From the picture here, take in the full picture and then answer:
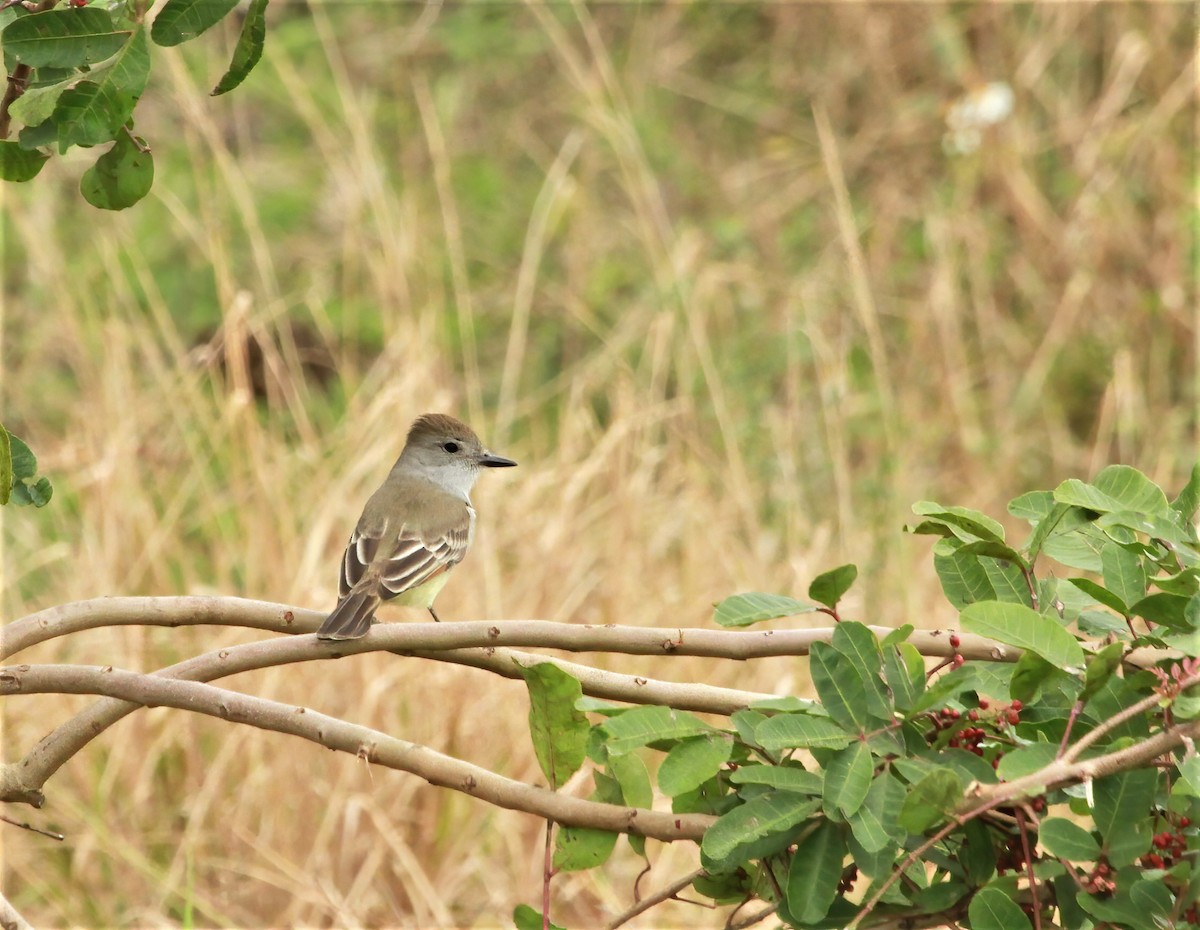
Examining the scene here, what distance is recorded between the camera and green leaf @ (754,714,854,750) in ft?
6.32

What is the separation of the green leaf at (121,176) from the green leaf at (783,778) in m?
1.23

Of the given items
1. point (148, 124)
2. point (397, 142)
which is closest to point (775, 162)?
point (397, 142)

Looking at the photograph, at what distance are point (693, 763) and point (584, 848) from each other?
0.25m

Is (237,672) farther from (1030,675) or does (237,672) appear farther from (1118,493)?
(1118,493)

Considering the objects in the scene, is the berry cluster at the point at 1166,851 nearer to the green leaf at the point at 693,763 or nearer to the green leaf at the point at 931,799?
the green leaf at the point at 931,799

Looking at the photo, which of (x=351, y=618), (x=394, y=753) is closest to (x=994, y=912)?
(x=394, y=753)

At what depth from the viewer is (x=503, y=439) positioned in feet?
21.6

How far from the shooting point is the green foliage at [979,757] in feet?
6.09

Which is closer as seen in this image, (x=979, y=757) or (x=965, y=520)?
(x=979, y=757)

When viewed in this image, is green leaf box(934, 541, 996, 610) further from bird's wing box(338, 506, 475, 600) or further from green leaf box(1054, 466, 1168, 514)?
bird's wing box(338, 506, 475, 600)

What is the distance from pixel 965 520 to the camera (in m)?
2.11

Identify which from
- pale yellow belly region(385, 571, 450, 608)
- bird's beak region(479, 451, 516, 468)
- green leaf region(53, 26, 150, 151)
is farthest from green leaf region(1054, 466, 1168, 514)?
bird's beak region(479, 451, 516, 468)

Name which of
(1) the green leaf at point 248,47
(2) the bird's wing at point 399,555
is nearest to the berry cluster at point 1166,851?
(1) the green leaf at point 248,47

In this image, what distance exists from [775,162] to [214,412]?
527 centimetres
